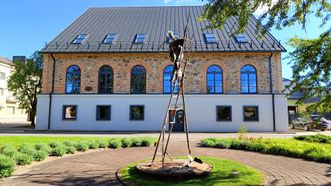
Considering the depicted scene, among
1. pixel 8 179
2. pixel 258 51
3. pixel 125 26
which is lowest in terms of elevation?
pixel 8 179

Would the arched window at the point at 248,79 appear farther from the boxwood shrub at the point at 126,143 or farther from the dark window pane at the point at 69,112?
the dark window pane at the point at 69,112

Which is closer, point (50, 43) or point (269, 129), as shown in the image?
point (269, 129)

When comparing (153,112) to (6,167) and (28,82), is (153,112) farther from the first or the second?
(28,82)

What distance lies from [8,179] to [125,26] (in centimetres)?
2168

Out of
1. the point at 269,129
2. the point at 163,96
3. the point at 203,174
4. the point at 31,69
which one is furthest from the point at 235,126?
the point at 31,69

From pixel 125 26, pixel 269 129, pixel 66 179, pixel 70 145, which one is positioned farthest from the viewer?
pixel 125 26

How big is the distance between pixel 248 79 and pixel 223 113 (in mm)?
3544

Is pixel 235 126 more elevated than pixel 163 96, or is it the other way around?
pixel 163 96

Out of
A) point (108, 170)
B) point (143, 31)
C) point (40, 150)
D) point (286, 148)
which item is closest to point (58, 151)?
point (40, 150)

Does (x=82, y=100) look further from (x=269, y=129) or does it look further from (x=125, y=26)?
(x=269, y=129)

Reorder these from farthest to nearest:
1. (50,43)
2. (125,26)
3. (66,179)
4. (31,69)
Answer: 1. (31,69)
2. (125,26)
3. (50,43)
4. (66,179)

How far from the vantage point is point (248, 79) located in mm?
21469

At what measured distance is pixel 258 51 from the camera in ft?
69.8

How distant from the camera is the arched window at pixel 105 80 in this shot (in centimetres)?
2191
